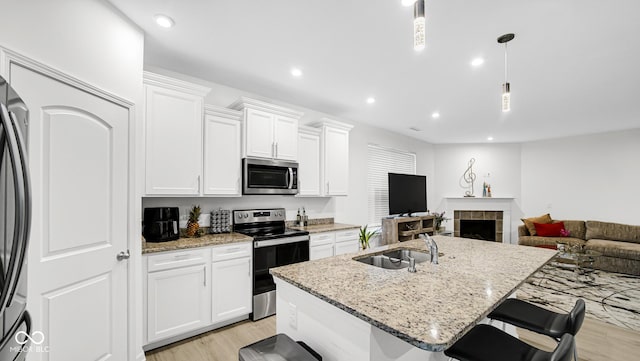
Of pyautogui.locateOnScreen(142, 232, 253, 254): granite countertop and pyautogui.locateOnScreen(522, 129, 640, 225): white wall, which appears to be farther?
pyautogui.locateOnScreen(522, 129, 640, 225): white wall

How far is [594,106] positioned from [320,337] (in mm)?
5124

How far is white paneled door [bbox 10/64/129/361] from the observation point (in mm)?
1427

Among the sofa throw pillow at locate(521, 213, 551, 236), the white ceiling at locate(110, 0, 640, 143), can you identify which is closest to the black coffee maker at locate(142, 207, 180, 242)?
Answer: the white ceiling at locate(110, 0, 640, 143)

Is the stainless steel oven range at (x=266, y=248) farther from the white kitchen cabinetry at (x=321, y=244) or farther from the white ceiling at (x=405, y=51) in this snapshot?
the white ceiling at (x=405, y=51)

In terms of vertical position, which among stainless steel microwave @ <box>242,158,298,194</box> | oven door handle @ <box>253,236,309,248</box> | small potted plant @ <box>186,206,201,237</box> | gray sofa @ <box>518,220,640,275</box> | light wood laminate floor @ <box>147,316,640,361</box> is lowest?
light wood laminate floor @ <box>147,316,640,361</box>

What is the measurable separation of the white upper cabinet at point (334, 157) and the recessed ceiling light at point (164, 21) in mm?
2252

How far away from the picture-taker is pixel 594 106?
156 inches

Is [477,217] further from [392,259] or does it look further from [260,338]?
[260,338]

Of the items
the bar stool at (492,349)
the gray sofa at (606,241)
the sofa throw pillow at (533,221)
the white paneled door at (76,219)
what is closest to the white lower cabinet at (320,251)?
the white paneled door at (76,219)

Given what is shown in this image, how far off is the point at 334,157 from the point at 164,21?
8.60ft

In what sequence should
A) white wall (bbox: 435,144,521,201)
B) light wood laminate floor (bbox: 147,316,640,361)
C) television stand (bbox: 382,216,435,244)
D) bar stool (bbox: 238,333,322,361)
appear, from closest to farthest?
bar stool (bbox: 238,333,322,361)
light wood laminate floor (bbox: 147,316,640,361)
television stand (bbox: 382,216,435,244)
white wall (bbox: 435,144,521,201)

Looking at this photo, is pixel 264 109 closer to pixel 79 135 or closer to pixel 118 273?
pixel 79 135

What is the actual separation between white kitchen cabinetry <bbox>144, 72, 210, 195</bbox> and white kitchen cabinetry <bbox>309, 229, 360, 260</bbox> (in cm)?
152

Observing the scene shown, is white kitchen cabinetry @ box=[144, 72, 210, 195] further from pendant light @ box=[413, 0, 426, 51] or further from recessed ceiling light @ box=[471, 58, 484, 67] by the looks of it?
recessed ceiling light @ box=[471, 58, 484, 67]
